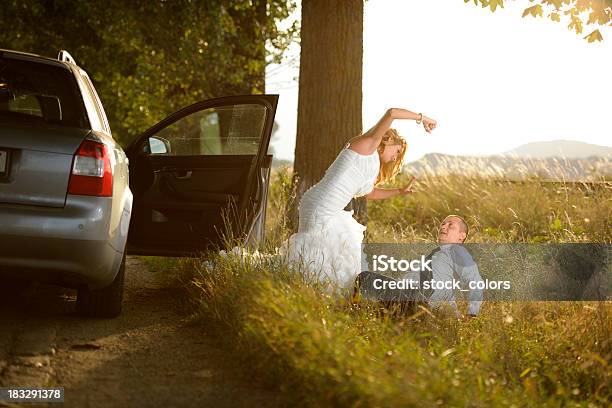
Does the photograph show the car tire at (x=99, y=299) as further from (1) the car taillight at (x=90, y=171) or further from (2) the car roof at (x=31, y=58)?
(2) the car roof at (x=31, y=58)

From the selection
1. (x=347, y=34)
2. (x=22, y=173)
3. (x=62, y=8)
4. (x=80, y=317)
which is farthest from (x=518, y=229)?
(x=62, y=8)

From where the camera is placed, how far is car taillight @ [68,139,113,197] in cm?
604

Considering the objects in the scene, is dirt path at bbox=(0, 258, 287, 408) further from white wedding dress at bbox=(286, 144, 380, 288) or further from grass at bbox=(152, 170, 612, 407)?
white wedding dress at bbox=(286, 144, 380, 288)

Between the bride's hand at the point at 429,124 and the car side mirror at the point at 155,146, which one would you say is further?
the car side mirror at the point at 155,146

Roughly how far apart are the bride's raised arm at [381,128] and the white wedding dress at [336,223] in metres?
0.06

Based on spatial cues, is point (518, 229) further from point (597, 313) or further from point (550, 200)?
point (597, 313)

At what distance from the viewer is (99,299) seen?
7.03 metres

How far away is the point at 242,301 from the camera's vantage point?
607 cm

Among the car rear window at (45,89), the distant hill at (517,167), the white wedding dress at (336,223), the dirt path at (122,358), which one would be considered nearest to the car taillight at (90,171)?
the car rear window at (45,89)

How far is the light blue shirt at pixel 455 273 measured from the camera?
7.02 meters

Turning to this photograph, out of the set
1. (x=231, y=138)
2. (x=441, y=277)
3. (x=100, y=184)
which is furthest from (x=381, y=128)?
(x=100, y=184)

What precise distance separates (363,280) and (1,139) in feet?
8.87

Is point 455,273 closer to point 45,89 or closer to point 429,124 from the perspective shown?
point 429,124

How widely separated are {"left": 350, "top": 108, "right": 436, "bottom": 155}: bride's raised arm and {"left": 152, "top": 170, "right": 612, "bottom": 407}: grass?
1.10m
